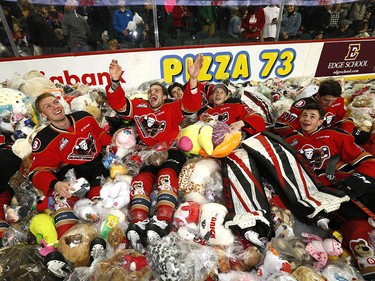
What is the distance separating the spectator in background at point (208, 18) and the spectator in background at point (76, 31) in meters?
1.65

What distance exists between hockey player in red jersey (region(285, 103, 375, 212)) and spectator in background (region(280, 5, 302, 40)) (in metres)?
2.37

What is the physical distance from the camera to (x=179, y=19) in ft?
13.2

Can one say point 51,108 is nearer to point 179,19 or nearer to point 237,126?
point 237,126

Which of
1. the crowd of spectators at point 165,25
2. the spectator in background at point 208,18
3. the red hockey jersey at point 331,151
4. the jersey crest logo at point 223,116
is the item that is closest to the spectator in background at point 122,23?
the crowd of spectators at point 165,25

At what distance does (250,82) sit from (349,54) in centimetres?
178

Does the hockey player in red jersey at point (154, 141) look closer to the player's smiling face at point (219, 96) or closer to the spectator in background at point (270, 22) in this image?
the player's smiling face at point (219, 96)

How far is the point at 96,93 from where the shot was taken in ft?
10.4

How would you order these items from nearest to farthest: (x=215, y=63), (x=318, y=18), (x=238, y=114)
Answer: (x=238, y=114), (x=215, y=63), (x=318, y=18)

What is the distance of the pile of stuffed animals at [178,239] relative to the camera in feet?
5.06

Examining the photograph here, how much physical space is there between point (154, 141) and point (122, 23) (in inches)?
91.3

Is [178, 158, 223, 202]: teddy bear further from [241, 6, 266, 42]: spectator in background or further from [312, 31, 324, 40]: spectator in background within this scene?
[312, 31, 324, 40]: spectator in background

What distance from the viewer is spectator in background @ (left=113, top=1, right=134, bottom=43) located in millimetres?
3873

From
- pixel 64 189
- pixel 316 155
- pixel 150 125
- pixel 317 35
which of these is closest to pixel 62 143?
pixel 64 189

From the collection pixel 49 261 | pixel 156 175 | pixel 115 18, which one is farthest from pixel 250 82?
pixel 49 261
